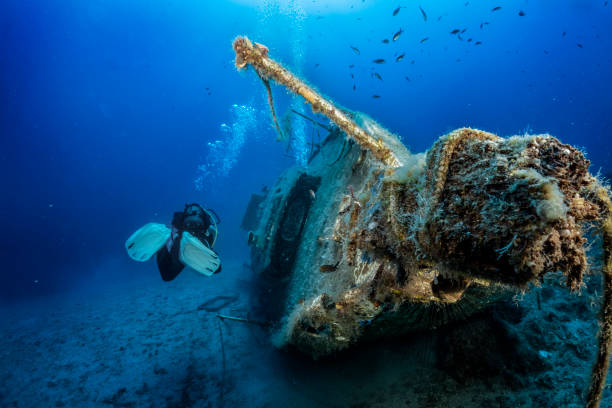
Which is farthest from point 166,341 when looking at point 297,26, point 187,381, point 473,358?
point 297,26

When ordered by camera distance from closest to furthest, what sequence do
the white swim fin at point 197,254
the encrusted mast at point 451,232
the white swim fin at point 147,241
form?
1. the encrusted mast at point 451,232
2. the white swim fin at point 197,254
3. the white swim fin at point 147,241

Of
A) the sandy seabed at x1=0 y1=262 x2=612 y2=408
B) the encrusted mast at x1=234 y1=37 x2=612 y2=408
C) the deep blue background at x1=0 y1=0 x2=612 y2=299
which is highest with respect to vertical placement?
the deep blue background at x1=0 y1=0 x2=612 y2=299

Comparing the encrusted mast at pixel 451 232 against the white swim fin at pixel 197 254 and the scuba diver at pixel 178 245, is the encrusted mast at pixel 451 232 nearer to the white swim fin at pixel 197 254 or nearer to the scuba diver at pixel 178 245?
the white swim fin at pixel 197 254

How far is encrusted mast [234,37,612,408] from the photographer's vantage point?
32.4 inches

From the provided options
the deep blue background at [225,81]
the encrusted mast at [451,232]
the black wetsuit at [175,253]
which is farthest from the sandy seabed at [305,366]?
the deep blue background at [225,81]

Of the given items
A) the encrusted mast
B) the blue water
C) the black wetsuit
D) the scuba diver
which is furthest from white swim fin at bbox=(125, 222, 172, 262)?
the blue water

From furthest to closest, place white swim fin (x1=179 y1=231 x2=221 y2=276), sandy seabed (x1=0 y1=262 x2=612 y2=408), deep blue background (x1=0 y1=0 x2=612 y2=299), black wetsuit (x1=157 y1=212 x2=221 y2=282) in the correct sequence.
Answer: deep blue background (x1=0 y1=0 x2=612 y2=299), black wetsuit (x1=157 y1=212 x2=221 y2=282), white swim fin (x1=179 y1=231 x2=221 y2=276), sandy seabed (x1=0 y1=262 x2=612 y2=408)

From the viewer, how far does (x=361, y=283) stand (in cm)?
223

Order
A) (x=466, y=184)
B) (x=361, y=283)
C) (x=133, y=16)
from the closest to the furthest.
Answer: (x=466, y=184)
(x=361, y=283)
(x=133, y=16)

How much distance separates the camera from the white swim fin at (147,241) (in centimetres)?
521

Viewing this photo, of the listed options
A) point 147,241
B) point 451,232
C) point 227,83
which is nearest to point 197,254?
point 147,241

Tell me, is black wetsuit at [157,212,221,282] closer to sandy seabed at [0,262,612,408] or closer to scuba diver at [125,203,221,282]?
scuba diver at [125,203,221,282]

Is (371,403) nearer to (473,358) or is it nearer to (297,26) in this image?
(473,358)

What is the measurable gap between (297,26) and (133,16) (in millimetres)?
41349
